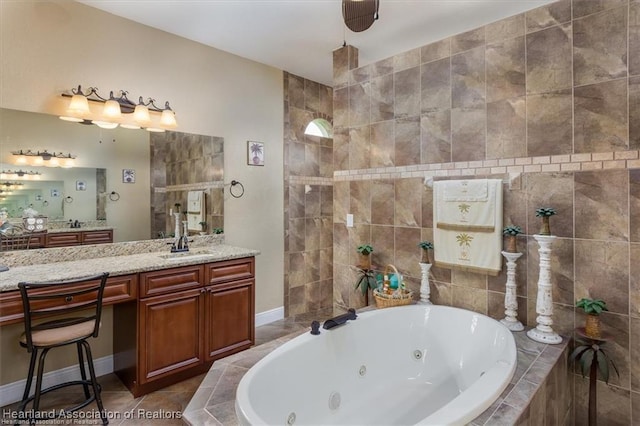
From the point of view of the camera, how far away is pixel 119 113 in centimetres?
253

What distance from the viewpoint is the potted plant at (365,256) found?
2852 mm

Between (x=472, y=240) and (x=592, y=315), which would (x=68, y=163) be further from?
(x=592, y=315)

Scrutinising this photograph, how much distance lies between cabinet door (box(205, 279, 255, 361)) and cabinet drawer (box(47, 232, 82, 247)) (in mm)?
1063

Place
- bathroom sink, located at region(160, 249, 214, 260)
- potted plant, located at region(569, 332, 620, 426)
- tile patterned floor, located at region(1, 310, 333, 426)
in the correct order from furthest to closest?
bathroom sink, located at region(160, 249, 214, 260), potted plant, located at region(569, 332, 620, 426), tile patterned floor, located at region(1, 310, 333, 426)

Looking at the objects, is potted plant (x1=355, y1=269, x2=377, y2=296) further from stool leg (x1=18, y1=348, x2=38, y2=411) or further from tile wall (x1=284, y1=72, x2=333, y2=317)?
stool leg (x1=18, y1=348, x2=38, y2=411)

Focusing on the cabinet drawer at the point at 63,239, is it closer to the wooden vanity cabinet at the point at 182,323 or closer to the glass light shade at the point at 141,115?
the wooden vanity cabinet at the point at 182,323

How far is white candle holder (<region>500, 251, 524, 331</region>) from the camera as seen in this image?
2.07 m

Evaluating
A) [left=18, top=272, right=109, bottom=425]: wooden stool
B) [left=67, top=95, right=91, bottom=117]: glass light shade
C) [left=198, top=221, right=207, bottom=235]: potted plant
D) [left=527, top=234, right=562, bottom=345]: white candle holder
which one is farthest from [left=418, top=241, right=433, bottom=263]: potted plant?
[left=67, top=95, right=91, bottom=117]: glass light shade

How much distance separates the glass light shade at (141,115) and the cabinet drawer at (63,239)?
102cm

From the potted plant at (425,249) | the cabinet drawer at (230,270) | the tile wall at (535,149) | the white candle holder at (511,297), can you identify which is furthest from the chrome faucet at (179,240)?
the white candle holder at (511,297)

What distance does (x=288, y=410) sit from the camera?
1632mm

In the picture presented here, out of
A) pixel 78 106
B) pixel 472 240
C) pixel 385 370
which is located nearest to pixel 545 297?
pixel 472 240

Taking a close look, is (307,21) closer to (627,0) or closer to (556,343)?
(627,0)

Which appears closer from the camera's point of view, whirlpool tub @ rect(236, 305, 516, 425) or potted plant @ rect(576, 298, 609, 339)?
whirlpool tub @ rect(236, 305, 516, 425)
